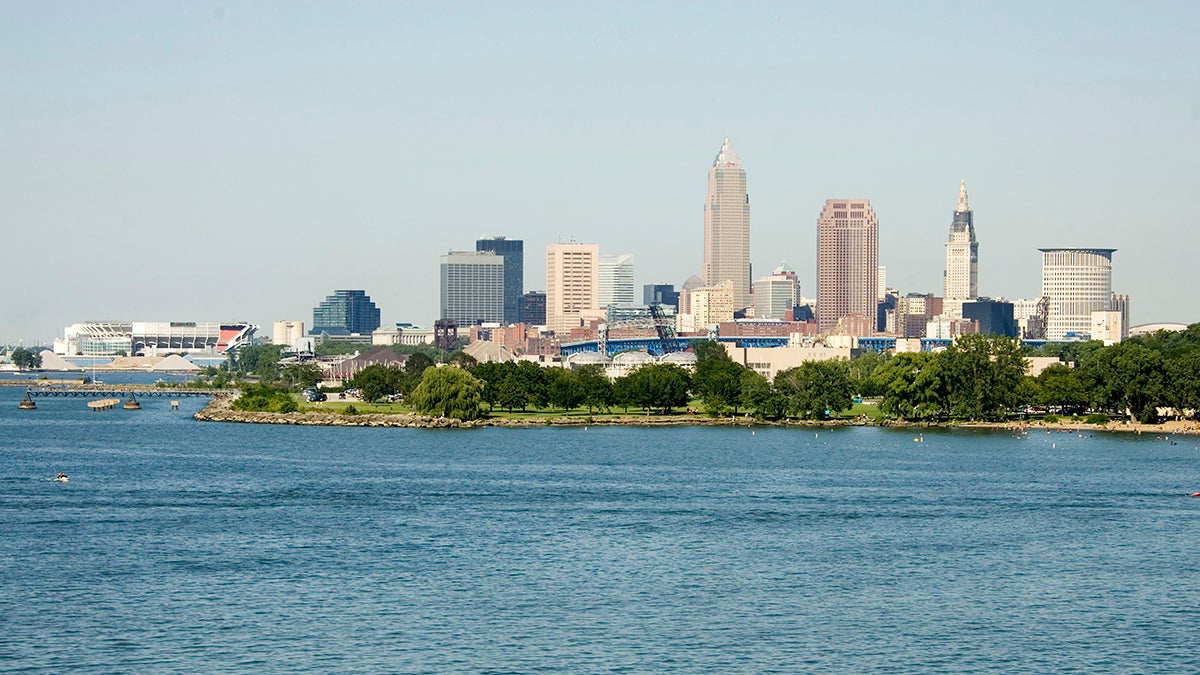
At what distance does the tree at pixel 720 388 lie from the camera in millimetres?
115875

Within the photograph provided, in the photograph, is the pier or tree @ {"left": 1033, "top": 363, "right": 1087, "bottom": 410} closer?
tree @ {"left": 1033, "top": 363, "right": 1087, "bottom": 410}

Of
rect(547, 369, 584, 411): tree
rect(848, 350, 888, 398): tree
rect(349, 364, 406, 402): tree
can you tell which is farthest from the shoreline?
rect(349, 364, 406, 402): tree

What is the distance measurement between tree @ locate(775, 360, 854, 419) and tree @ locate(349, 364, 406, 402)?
114 feet

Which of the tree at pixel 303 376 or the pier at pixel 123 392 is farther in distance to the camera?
the pier at pixel 123 392

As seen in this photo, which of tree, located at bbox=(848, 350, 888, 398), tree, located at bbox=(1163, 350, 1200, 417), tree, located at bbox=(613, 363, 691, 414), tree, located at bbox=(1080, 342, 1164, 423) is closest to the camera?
tree, located at bbox=(1163, 350, 1200, 417)

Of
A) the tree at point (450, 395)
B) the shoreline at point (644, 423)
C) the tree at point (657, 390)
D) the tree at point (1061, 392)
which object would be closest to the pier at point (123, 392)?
the shoreline at point (644, 423)

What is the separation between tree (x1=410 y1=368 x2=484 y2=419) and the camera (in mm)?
107875

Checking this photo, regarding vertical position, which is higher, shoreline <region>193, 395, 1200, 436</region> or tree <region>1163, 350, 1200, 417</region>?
tree <region>1163, 350, 1200, 417</region>

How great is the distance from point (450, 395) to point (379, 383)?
3057cm

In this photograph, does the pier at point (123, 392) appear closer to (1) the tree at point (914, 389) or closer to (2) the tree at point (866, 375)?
(2) the tree at point (866, 375)

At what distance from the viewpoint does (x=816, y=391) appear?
368 feet

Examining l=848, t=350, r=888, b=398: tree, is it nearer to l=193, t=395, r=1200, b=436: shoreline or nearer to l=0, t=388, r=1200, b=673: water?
l=193, t=395, r=1200, b=436: shoreline

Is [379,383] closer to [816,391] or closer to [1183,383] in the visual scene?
[816,391]

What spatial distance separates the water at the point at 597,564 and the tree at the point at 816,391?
103 feet
